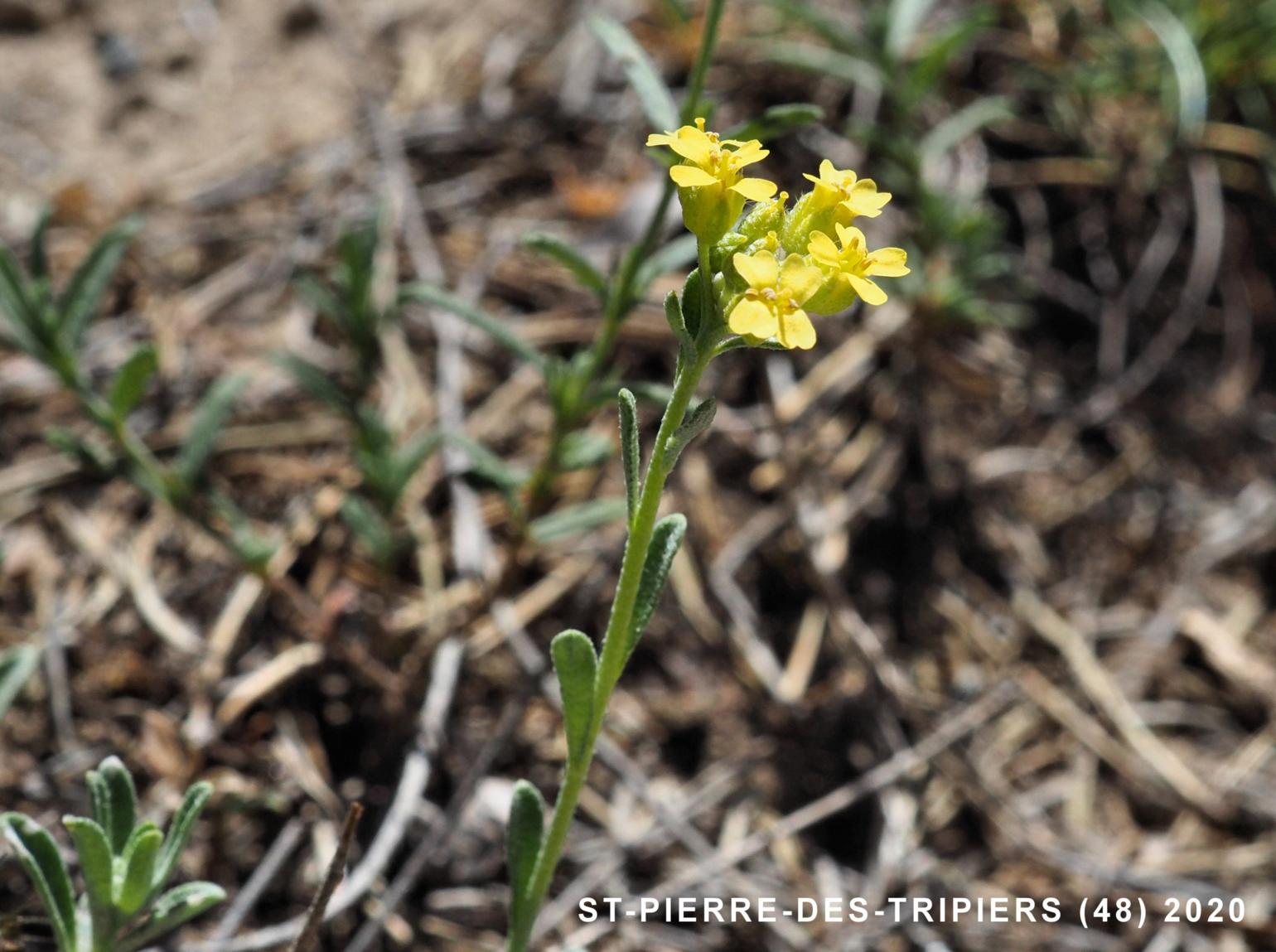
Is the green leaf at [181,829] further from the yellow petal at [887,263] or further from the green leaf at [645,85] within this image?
the green leaf at [645,85]

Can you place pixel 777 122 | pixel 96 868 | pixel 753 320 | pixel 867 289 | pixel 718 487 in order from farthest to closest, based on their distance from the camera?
pixel 718 487, pixel 777 122, pixel 96 868, pixel 867 289, pixel 753 320

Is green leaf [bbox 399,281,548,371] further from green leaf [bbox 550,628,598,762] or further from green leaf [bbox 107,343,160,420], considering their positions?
green leaf [bbox 550,628,598,762]

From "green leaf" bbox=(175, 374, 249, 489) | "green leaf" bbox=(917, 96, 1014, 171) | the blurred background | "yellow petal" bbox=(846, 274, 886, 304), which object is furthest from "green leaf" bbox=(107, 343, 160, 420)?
"green leaf" bbox=(917, 96, 1014, 171)

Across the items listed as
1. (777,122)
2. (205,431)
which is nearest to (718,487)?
(777,122)

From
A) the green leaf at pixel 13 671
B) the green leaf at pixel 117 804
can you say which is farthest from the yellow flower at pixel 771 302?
the green leaf at pixel 13 671

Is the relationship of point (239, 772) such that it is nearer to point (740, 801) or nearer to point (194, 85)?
point (740, 801)

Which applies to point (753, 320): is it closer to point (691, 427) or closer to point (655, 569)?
point (691, 427)

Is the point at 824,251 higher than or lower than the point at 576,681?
higher
